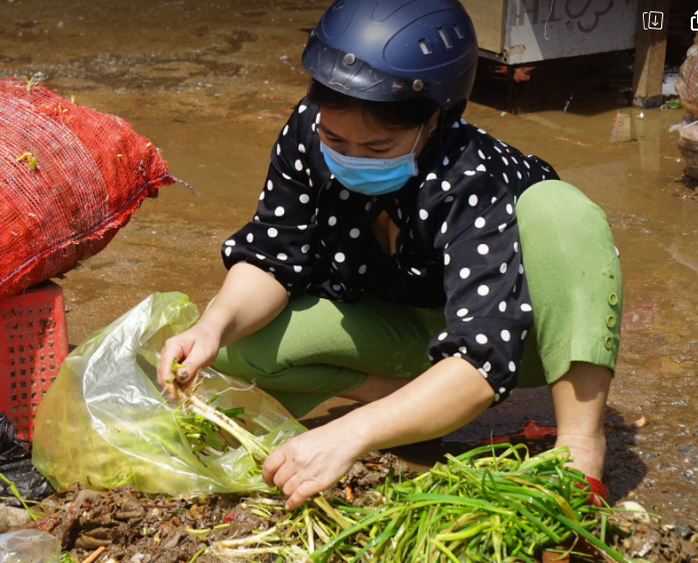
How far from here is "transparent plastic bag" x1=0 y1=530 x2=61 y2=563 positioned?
6.57 feet

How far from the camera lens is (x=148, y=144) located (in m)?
2.94

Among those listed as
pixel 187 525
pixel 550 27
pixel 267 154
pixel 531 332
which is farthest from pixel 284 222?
pixel 550 27

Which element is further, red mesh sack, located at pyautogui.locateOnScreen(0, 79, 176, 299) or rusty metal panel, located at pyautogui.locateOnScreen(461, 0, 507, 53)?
rusty metal panel, located at pyautogui.locateOnScreen(461, 0, 507, 53)

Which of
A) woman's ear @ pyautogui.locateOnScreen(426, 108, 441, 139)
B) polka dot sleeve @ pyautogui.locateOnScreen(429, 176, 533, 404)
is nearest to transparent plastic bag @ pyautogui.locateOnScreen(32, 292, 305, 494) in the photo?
polka dot sleeve @ pyautogui.locateOnScreen(429, 176, 533, 404)

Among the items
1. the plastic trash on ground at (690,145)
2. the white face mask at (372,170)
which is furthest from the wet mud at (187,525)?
the plastic trash on ground at (690,145)

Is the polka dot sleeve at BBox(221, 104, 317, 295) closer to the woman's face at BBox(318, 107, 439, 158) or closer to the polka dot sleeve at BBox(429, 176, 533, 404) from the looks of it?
the woman's face at BBox(318, 107, 439, 158)

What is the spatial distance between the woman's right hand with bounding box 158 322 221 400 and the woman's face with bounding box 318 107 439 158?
1.82 ft

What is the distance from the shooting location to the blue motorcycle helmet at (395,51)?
202 centimetres

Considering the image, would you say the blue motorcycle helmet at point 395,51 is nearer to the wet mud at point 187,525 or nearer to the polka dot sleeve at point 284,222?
the polka dot sleeve at point 284,222

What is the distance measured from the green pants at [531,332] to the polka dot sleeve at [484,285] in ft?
0.28

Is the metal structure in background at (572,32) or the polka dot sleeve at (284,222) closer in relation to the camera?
the polka dot sleeve at (284,222)

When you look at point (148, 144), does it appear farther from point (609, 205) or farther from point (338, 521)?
point (609, 205)

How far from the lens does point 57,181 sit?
2.57m

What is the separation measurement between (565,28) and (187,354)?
451 centimetres
